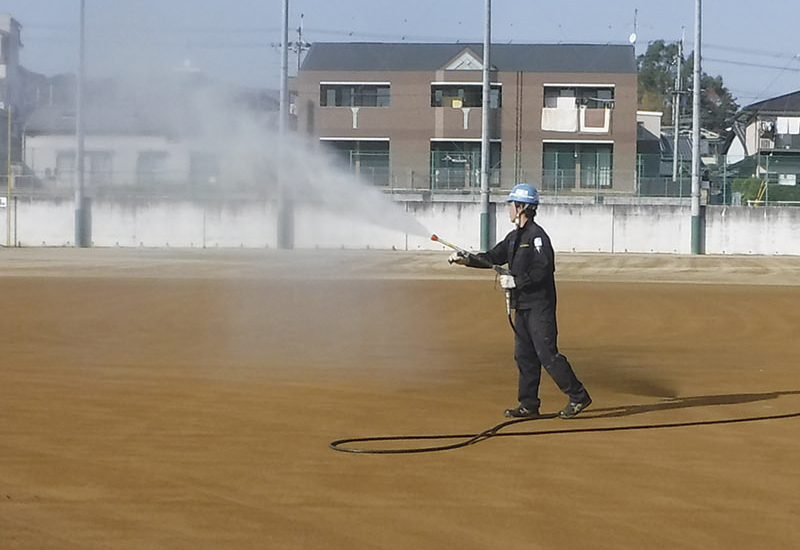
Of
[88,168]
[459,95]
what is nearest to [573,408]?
[88,168]

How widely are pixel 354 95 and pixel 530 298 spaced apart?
159ft

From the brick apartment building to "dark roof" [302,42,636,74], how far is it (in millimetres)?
51

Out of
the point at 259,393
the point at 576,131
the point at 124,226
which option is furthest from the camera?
the point at 576,131

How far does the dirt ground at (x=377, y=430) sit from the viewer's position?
Answer: 6.63 m

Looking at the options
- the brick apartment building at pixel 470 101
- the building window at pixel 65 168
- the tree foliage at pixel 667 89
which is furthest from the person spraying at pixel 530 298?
the tree foliage at pixel 667 89

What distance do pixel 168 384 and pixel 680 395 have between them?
5.46 meters

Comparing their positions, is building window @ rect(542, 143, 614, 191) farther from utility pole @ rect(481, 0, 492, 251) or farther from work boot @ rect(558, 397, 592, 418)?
work boot @ rect(558, 397, 592, 418)

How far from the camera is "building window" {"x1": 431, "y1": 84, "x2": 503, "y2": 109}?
5781cm

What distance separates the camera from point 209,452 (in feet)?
28.0

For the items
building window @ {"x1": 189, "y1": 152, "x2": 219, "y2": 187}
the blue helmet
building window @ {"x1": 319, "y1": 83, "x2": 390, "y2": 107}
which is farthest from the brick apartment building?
the blue helmet

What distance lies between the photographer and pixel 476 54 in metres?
58.1

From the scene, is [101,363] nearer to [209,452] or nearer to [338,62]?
[209,452]

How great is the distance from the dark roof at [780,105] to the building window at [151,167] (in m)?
51.3

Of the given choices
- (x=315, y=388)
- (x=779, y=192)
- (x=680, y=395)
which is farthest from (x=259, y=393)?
(x=779, y=192)
